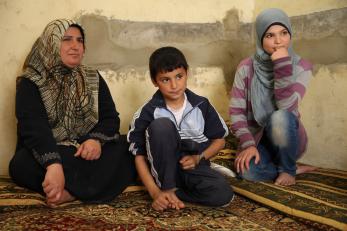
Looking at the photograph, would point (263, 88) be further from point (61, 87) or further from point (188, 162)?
point (61, 87)

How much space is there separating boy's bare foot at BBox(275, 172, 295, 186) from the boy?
0.34m

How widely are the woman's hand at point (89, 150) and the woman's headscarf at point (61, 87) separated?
0.47ft

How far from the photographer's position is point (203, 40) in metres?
2.88

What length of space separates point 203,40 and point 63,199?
167cm

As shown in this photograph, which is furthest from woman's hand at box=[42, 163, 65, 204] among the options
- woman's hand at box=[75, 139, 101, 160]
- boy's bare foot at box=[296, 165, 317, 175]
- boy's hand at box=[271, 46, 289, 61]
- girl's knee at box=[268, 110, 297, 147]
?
boy's bare foot at box=[296, 165, 317, 175]

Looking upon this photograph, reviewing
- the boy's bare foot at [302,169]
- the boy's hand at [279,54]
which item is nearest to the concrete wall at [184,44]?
the boy's bare foot at [302,169]

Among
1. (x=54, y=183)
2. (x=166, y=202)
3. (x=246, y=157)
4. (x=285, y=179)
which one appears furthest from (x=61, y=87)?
(x=285, y=179)

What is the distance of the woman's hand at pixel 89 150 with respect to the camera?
1.81 metres

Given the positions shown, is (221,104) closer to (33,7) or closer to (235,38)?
(235,38)

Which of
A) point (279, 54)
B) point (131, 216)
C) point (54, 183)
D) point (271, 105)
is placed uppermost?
point (279, 54)

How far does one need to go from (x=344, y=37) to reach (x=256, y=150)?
0.95m

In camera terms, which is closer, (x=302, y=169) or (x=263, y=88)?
(x=263, y=88)

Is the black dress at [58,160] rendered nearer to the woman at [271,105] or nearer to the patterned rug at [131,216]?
the patterned rug at [131,216]

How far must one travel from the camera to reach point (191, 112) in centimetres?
179
